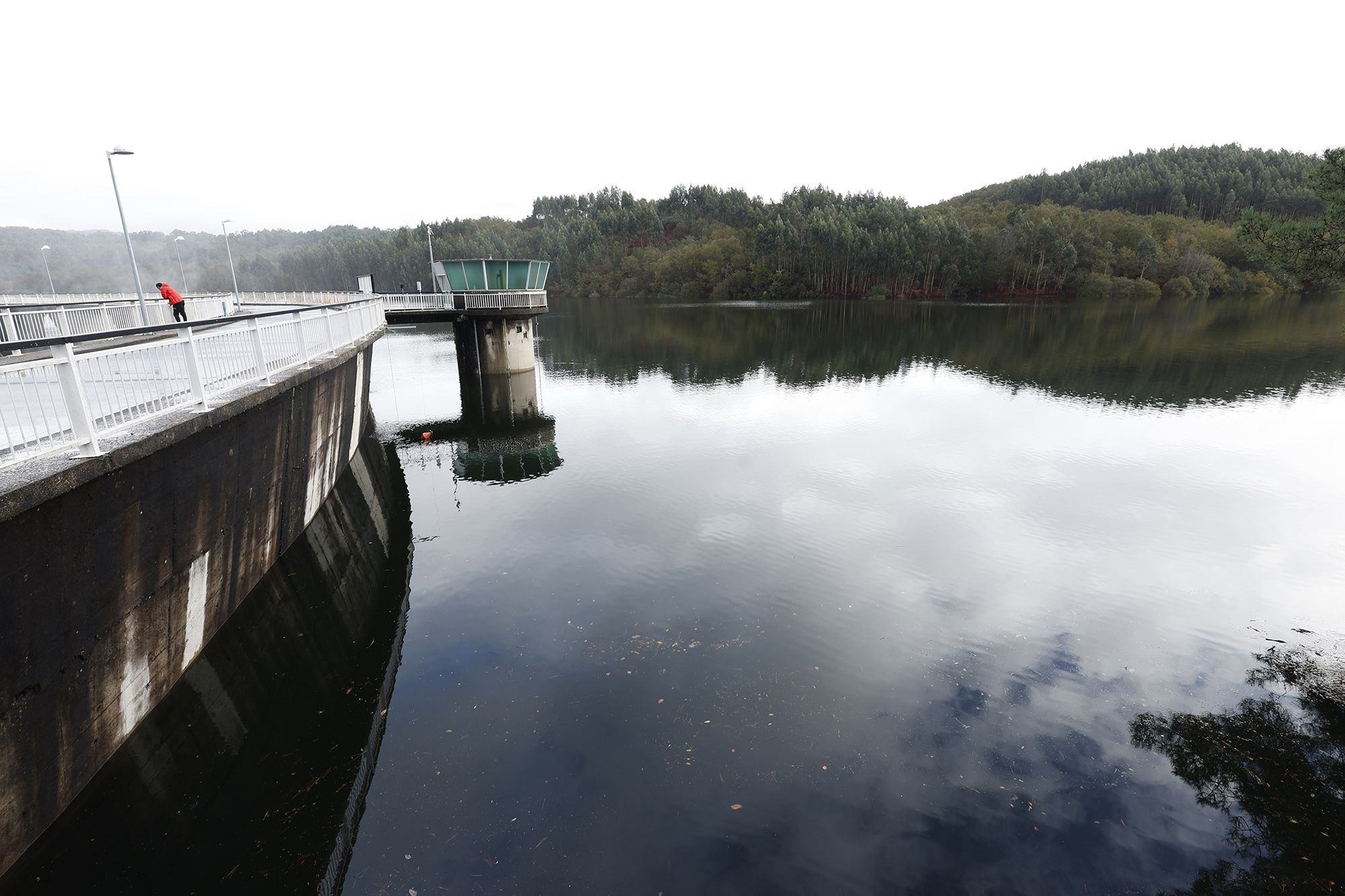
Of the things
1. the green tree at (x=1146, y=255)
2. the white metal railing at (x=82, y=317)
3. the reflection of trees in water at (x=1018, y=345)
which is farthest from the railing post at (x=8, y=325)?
the green tree at (x=1146, y=255)

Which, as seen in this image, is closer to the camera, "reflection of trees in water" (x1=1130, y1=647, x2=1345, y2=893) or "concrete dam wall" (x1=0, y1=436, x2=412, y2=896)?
"concrete dam wall" (x1=0, y1=436, x2=412, y2=896)

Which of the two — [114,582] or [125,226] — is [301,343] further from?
[125,226]

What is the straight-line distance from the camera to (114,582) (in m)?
7.88

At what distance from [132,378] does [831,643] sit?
12496 millimetres

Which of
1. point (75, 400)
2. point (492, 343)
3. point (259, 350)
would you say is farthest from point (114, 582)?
point (492, 343)

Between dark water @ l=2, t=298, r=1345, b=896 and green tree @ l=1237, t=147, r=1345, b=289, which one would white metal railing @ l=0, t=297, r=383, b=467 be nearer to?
dark water @ l=2, t=298, r=1345, b=896

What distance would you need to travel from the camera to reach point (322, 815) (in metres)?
7.95

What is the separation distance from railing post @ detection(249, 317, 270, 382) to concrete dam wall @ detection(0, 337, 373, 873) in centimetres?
40

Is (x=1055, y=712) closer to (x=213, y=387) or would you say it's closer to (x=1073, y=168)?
(x=213, y=387)

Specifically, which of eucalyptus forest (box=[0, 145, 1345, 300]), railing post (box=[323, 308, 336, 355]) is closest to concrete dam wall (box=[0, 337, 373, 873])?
railing post (box=[323, 308, 336, 355])

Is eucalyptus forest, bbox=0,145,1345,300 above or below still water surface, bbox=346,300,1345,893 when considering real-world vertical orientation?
above

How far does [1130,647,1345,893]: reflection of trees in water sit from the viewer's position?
7.21 metres

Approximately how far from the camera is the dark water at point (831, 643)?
754cm

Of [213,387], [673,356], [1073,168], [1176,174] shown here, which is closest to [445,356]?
[673,356]
